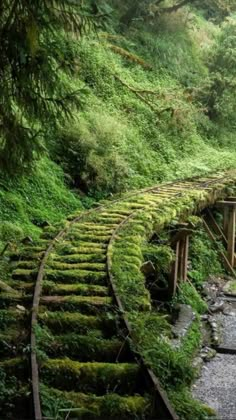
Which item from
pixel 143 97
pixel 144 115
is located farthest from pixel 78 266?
pixel 143 97

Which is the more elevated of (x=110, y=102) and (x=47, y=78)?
(x=47, y=78)

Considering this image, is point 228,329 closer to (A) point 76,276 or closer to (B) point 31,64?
(A) point 76,276

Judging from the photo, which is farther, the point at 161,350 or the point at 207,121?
the point at 207,121

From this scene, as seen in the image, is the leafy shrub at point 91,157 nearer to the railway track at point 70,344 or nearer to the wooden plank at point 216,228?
the wooden plank at point 216,228

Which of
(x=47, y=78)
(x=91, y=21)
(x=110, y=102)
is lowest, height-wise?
(x=110, y=102)

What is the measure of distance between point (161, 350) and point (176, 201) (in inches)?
282

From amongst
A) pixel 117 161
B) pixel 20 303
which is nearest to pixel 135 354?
pixel 20 303

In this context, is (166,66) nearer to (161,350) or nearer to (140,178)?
(140,178)

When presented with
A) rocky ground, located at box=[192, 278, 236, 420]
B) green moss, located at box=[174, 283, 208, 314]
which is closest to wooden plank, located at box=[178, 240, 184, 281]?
green moss, located at box=[174, 283, 208, 314]

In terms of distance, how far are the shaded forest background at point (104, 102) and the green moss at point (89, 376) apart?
2790 mm

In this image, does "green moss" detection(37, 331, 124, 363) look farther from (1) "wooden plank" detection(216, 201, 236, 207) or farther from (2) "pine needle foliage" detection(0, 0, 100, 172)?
(1) "wooden plank" detection(216, 201, 236, 207)

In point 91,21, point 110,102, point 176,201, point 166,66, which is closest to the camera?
point 91,21

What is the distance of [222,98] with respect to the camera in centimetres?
2527

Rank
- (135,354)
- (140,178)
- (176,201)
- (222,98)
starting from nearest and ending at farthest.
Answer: (135,354) → (176,201) → (140,178) → (222,98)
